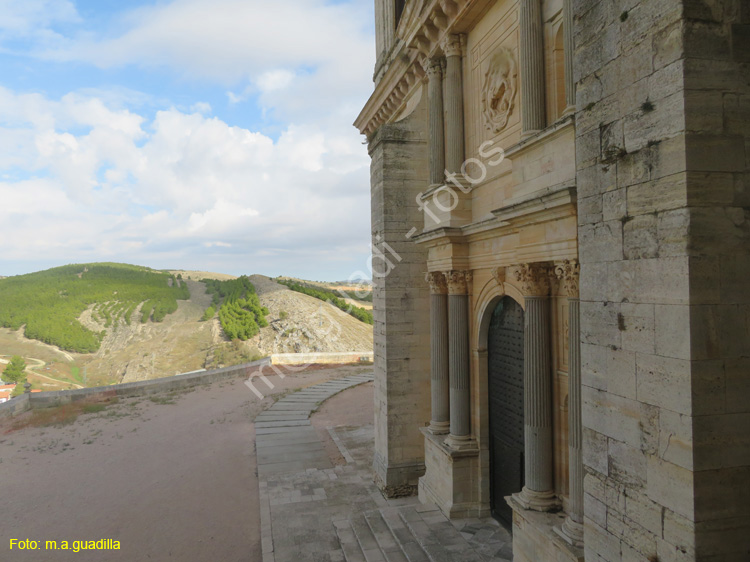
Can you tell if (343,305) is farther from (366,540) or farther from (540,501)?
(540,501)

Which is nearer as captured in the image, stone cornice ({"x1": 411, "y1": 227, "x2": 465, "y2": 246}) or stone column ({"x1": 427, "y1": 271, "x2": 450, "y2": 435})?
stone cornice ({"x1": 411, "y1": 227, "x2": 465, "y2": 246})

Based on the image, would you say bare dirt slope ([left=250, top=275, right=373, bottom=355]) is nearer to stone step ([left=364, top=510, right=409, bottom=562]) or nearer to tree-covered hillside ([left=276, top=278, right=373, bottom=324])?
tree-covered hillside ([left=276, top=278, right=373, bottom=324])

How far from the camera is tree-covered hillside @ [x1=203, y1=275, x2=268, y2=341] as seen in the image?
38.3m

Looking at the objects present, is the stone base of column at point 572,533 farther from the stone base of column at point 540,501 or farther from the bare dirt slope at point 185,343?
the bare dirt slope at point 185,343

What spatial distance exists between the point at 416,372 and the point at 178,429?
9.03 meters

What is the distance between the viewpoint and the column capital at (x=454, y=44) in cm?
826

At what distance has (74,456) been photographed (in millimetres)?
12547

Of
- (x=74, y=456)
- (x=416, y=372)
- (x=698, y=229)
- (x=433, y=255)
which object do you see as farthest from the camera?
(x=74, y=456)

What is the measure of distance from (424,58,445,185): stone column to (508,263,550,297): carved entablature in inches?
139

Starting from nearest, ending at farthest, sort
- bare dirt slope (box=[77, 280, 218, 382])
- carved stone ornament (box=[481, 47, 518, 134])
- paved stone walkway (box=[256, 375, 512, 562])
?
carved stone ornament (box=[481, 47, 518, 134])
paved stone walkway (box=[256, 375, 512, 562])
bare dirt slope (box=[77, 280, 218, 382])

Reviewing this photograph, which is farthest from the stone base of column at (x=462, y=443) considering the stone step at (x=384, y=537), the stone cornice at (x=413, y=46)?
the stone cornice at (x=413, y=46)

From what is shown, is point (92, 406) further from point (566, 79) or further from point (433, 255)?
point (566, 79)

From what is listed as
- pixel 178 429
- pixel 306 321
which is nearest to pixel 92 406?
pixel 178 429

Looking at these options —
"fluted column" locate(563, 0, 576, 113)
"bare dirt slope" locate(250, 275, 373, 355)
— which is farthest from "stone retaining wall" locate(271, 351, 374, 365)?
"fluted column" locate(563, 0, 576, 113)
